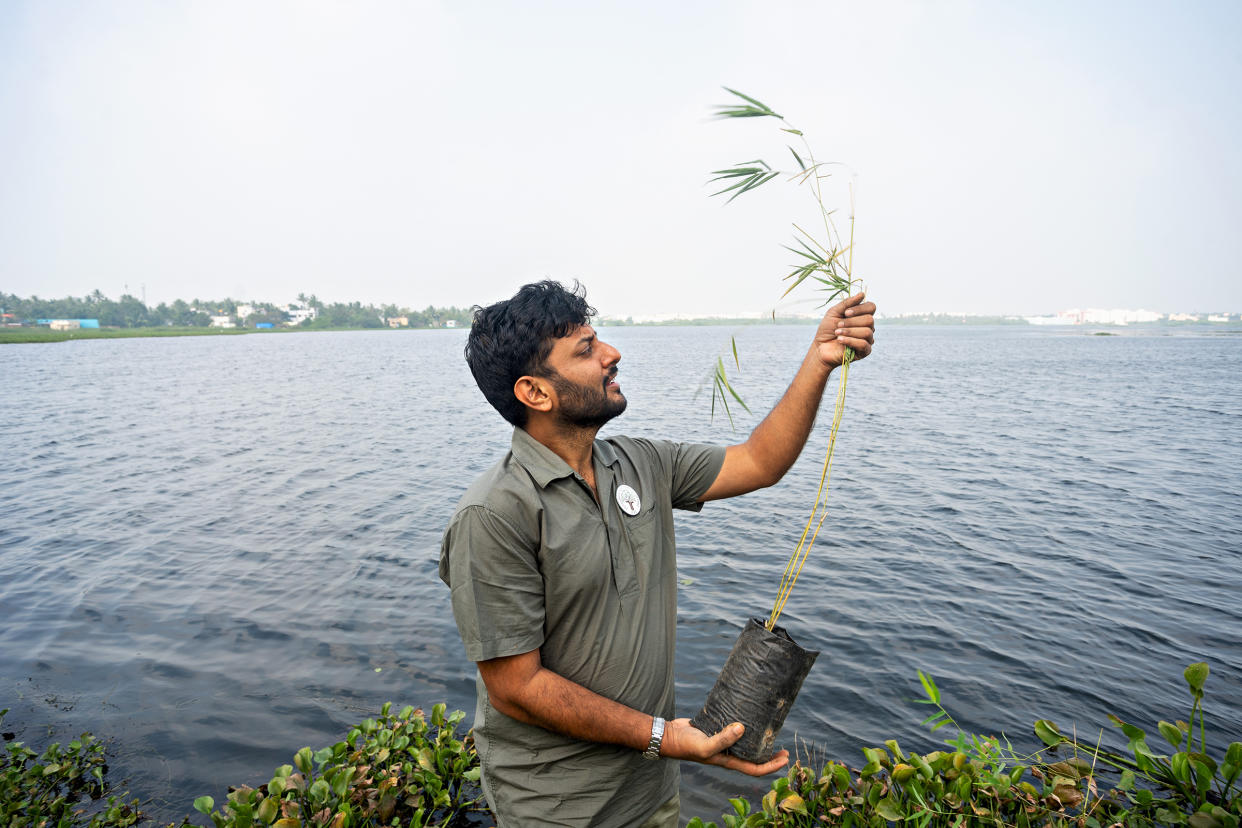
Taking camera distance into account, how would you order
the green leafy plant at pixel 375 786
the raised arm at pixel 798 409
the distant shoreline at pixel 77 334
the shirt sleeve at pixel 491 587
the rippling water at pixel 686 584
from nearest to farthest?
the shirt sleeve at pixel 491 587 → the raised arm at pixel 798 409 → the green leafy plant at pixel 375 786 → the rippling water at pixel 686 584 → the distant shoreline at pixel 77 334

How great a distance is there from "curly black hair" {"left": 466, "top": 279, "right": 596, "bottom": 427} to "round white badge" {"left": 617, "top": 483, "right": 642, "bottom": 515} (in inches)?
18.9

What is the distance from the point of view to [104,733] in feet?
23.5

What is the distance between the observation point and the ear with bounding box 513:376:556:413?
2.73m

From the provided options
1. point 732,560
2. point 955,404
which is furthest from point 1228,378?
point 732,560

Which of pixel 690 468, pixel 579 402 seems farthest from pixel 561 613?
pixel 690 468

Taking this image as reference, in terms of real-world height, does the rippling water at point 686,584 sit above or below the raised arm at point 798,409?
below

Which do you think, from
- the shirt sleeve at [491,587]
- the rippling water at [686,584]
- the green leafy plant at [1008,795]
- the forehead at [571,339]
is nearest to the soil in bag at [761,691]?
the shirt sleeve at [491,587]

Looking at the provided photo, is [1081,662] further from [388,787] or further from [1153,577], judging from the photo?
[388,787]

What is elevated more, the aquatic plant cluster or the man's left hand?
the man's left hand

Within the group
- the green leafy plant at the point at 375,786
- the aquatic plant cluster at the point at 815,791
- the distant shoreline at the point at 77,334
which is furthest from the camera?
the distant shoreline at the point at 77,334

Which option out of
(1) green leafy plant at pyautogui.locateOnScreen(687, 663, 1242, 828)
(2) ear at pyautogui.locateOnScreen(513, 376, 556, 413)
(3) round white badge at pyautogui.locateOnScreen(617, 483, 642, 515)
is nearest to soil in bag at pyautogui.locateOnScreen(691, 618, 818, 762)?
(3) round white badge at pyautogui.locateOnScreen(617, 483, 642, 515)

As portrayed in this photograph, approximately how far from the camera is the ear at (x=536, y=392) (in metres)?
2.73

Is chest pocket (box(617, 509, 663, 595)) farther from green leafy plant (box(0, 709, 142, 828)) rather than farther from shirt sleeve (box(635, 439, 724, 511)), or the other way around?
green leafy plant (box(0, 709, 142, 828))

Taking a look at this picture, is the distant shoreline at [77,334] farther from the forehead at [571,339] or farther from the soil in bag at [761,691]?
the soil in bag at [761,691]
